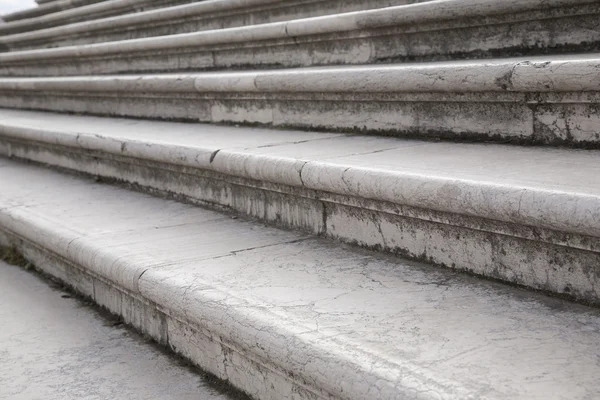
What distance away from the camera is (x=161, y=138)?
3.37 metres

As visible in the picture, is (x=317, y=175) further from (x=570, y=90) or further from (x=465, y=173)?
(x=570, y=90)

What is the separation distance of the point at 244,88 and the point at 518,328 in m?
2.23

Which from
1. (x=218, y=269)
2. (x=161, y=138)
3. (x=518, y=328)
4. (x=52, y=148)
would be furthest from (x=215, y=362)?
(x=52, y=148)

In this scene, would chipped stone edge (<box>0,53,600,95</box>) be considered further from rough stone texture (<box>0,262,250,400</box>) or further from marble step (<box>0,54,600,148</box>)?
rough stone texture (<box>0,262,250,400</box>)

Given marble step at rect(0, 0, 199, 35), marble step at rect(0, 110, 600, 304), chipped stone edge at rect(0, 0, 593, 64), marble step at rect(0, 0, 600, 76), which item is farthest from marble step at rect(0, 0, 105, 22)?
marble step at rect(0, 110, 600, 304)

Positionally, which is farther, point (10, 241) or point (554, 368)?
point (10, 241)

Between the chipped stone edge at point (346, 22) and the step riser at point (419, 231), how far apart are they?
42.1 inches

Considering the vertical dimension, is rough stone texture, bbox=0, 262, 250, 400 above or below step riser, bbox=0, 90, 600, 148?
below

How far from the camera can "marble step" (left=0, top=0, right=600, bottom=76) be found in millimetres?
2635

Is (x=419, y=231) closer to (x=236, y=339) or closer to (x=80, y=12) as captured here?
(x=236, y=339)

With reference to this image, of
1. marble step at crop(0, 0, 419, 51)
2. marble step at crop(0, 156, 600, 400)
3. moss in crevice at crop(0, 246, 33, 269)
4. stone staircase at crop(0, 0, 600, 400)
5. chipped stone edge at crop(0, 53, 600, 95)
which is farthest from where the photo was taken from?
marble step at crop(0, 0, 419, 51)

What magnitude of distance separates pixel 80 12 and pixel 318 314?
256 inches

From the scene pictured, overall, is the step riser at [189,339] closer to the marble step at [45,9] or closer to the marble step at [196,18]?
the marble step at [196,18]

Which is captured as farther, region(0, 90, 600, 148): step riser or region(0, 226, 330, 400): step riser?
region(0, 90, 600, 148): step riser
